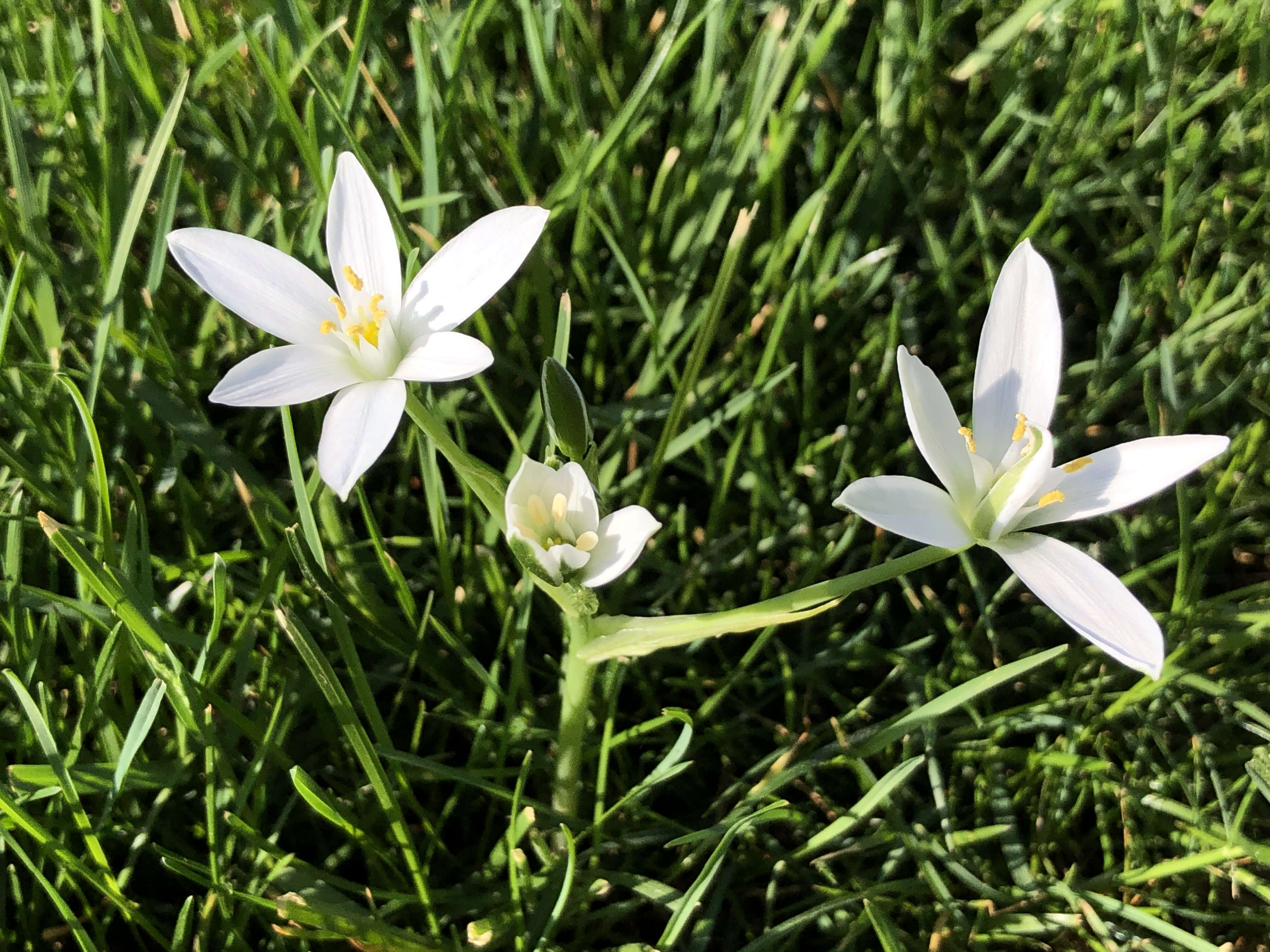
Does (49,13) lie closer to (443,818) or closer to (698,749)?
(443,818)

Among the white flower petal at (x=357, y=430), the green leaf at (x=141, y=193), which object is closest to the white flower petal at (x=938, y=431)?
the white flower petal at (x=357, y=430)

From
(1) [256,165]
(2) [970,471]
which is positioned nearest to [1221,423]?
(2) [970,471]

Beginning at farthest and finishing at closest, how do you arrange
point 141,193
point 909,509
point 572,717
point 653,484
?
point 653,484, point 141,193, point 572,717, point 909,509

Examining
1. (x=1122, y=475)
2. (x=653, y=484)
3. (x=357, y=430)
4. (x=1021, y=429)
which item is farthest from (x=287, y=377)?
(x=1122, y=475)

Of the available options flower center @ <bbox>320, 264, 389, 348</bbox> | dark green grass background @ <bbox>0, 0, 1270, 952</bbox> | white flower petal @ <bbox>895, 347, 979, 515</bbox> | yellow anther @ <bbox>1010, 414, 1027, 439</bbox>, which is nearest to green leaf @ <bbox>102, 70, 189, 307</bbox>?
dark green grass background @ <bbox>0, 0, 1270, 952</bbox>

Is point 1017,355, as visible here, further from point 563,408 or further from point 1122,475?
point 563,408

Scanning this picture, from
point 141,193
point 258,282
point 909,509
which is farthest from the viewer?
point 141,193

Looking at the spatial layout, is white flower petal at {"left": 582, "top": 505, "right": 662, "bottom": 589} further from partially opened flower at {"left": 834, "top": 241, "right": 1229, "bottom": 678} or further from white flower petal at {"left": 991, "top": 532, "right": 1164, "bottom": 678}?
white flower petal at {"left": 991, "top": 532, "right": 1164, "bottom": 678}
